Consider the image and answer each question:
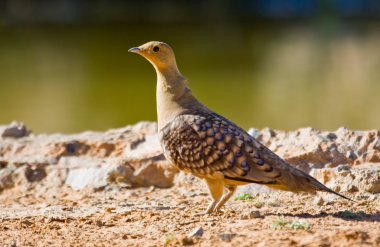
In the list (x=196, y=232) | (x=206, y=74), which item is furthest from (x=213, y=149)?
(x=206, y=74)

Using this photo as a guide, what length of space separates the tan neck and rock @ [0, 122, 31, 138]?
9.00 ft

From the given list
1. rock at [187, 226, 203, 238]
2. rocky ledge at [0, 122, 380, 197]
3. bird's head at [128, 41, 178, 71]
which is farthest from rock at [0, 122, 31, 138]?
rock at [187, 226, 203, 238]

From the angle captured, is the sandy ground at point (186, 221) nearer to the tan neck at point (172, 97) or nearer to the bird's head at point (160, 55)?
the tan neck at point (172, 97)

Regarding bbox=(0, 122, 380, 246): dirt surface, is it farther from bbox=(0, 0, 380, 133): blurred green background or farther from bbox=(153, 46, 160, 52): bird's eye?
bbox=(0, 0, 380, 133): blurred green background

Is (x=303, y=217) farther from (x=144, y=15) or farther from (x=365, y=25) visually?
(x=144, y=15)

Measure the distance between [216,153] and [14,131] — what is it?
353 cm

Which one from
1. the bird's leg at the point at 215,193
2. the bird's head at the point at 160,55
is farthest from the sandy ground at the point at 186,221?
the bird's head at the point at 160,55

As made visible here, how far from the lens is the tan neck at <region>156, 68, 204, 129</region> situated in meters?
6.41

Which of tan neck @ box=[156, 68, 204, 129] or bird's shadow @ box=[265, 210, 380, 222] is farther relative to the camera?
tan neck @ box=[156, 68, 204, 129]

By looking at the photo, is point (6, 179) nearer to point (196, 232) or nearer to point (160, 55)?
point (160, 55)

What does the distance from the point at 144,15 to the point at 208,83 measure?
51.3 ft

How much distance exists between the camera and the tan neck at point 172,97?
21.0 feet

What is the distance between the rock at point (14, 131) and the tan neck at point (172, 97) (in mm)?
2745

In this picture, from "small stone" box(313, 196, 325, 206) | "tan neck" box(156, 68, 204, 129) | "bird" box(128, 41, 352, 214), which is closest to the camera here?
"bird" box(128, 41, 352, 214)
